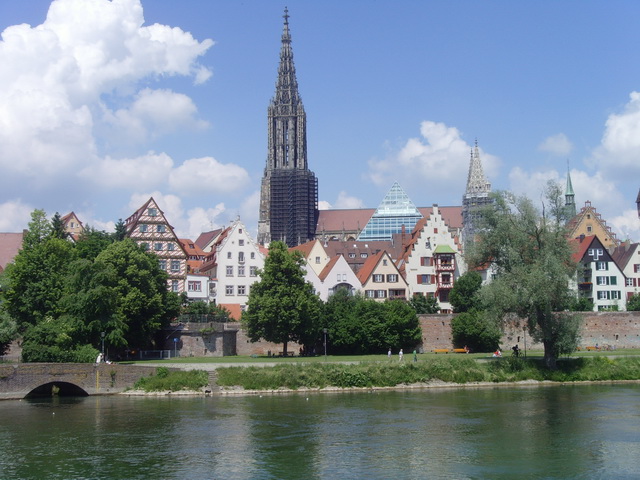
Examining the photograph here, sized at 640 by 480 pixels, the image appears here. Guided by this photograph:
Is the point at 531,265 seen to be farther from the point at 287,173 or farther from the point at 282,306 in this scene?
the point at 287,173

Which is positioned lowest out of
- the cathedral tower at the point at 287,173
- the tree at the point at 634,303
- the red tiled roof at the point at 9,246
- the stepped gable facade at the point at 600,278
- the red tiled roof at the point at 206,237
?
the tree at the point at 634,303

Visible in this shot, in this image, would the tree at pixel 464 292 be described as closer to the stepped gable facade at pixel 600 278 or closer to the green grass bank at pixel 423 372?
the stepped gable facade at pixel 600 278

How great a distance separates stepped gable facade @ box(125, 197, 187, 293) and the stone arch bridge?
3474cm

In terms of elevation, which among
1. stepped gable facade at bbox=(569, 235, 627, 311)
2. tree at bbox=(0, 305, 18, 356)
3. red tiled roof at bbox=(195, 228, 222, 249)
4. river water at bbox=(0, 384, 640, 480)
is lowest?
river water at bbox=(0, 384, 640, 480)

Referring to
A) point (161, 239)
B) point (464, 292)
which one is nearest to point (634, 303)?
point (464, 292)

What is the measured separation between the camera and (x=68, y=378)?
55.9 metres

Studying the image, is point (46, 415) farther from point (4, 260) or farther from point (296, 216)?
point (296, 216)

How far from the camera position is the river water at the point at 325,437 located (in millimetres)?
33375

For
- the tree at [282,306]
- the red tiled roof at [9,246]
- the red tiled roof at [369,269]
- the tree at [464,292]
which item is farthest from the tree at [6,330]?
the tree at [464,292]

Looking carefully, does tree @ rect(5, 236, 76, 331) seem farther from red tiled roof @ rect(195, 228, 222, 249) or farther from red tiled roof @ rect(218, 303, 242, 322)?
red tiled roof @ rect(195, 228, 222, 249)

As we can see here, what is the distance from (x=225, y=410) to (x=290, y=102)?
152568mm

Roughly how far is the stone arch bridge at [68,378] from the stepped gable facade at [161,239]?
114ft

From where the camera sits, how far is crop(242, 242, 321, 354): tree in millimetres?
71125

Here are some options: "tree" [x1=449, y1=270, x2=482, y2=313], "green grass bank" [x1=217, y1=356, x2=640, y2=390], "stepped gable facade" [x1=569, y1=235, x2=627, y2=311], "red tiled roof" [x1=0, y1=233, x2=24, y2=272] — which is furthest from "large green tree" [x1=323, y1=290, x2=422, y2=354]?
"red tiled roof" [x1=0, y1=233, x2=24, y2=272]
